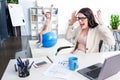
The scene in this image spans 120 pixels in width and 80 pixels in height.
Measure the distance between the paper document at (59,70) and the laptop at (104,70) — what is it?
13 cm

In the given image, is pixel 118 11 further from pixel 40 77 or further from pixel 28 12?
pixel 40 77

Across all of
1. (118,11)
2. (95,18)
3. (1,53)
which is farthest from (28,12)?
(95,18)

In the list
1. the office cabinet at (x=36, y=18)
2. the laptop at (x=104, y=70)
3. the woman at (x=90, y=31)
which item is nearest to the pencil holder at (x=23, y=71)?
the laptop at (x=104, y=70)

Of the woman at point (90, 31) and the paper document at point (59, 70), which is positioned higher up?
the woman at point (90, 31)

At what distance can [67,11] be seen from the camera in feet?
23.7

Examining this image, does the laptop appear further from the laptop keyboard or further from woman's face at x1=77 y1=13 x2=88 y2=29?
woman's face at x1=77 y1=13 x2=88 y2=29

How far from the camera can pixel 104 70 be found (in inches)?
52.9

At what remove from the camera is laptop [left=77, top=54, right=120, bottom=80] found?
1.32 metres

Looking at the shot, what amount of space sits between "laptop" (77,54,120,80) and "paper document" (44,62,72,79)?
13 centimetres

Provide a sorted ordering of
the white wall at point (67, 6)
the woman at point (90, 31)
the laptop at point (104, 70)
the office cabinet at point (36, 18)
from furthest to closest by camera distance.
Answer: the white wall at point (67, 6), the office cabinet at point (36, 18), the woman at point (90, 31), the laptop at point (104, 70)

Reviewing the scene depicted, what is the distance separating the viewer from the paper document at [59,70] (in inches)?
59.4

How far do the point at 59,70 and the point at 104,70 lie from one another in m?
0.46

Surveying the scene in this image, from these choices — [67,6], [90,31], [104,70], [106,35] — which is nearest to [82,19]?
[90,31]

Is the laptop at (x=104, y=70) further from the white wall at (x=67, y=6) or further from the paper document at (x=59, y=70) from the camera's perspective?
the white wall at (x=67, y=6)
